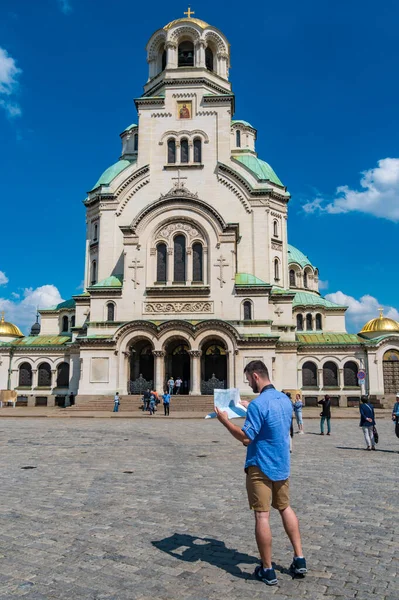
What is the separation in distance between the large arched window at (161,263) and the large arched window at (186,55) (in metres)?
21.6

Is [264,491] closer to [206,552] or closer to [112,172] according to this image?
[206,552]

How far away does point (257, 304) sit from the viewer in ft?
133

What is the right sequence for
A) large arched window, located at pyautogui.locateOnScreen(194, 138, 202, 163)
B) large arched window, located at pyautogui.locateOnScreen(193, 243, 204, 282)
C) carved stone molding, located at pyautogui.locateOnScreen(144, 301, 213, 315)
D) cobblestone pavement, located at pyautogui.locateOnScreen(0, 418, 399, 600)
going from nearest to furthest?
cobblestone pavement, located at pyautogui.locateOnScreen(0, 418, 399, 600) < carved stone molding, located at pyautogui.locateOnScreen(144, 301, 213, 315) < large arched window, located at pyautogui.locateOnScreen(193, 243, 204, 282) < large arched window, located at pyautogui.locateOnScreen(194, 138, 202, 163)

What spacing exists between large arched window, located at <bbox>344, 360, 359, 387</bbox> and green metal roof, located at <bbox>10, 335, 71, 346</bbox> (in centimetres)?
2587

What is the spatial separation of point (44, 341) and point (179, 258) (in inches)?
663

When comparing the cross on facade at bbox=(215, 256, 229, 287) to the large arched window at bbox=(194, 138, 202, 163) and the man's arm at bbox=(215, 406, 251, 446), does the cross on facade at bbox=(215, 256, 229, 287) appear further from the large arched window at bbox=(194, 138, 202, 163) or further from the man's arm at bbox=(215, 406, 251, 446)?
the man's arm at bbox=(215, 406, 251, 446)

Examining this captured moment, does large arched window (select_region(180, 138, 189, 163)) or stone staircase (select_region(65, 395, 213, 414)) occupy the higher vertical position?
large arched window (select_region(180, 138, 189, 163))

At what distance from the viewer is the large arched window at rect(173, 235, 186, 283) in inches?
1658

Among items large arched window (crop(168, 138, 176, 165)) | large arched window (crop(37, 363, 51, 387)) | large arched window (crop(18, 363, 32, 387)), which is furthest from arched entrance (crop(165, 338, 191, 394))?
large arched window (crop(168, 138, 176, 165))

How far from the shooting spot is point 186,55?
52250 millimetres

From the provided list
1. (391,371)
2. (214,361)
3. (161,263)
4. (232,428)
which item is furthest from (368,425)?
(391,371)

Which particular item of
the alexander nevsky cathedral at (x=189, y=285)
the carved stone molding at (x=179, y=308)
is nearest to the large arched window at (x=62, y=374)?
the alexander nevsky cathedral at (x=189, y=285)

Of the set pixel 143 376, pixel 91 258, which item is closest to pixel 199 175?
pixel 91 258

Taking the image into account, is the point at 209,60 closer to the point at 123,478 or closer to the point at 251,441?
the point at 123,478
